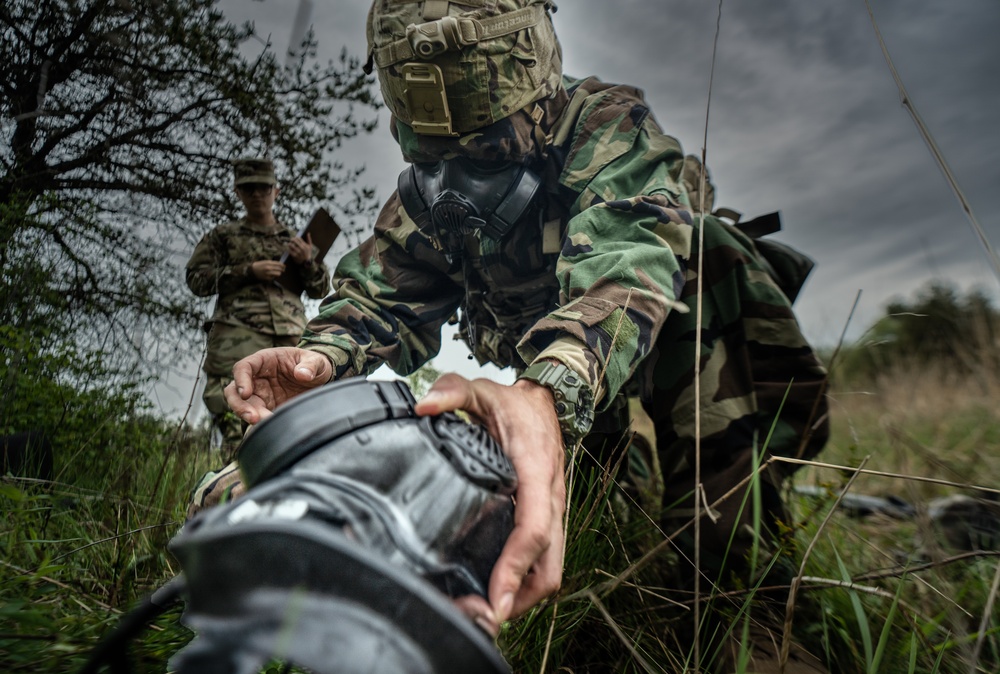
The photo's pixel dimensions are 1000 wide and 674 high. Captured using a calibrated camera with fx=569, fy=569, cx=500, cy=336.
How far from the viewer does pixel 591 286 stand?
1068 mm

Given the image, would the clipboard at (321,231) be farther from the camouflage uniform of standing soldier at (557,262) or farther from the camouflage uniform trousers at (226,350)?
the camouflage uniform trousers at (226,350)

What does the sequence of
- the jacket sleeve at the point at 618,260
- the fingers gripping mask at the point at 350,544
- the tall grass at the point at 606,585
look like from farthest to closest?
the jacket sleeve at the point at 618,260 → the tall grass at the point at 606,585 → the fingers gripping mask at the point at 350,544

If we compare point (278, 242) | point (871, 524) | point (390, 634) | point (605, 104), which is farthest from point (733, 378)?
point (278, 242)

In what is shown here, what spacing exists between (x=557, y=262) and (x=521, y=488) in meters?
0.80

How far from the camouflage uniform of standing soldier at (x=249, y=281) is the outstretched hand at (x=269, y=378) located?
1247 millimetres

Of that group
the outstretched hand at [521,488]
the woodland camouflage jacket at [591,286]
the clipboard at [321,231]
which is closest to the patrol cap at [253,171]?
the clipboard at [321,231]

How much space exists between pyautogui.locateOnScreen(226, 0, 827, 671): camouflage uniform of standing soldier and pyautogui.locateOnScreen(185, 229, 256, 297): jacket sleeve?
1115mm

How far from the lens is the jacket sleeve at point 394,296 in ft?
5.31

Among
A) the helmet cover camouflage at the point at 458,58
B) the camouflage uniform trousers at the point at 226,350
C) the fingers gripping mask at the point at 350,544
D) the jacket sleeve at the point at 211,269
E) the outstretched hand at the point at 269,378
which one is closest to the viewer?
the fingers gripping mask at the point at 350,544

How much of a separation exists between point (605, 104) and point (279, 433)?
1.35 meters

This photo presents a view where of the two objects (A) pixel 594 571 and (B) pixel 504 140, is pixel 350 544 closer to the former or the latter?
(A) pixel 594 571

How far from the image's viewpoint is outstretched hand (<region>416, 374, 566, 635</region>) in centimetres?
51

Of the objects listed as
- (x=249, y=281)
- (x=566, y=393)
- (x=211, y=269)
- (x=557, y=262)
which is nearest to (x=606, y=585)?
(x=566, y=393)

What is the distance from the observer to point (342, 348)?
4.62 ft
